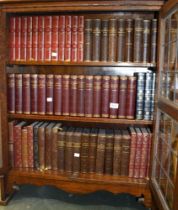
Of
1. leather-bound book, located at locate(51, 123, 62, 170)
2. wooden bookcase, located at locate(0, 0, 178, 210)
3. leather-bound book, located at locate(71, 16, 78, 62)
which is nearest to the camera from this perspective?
wooden bookcase, located at locate(0, 0, 178, 210)

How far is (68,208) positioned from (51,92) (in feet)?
2.55

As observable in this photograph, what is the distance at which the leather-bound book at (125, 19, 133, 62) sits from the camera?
1419mm

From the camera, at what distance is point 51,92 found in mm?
1539

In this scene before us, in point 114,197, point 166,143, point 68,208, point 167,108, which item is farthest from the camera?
point 114,197

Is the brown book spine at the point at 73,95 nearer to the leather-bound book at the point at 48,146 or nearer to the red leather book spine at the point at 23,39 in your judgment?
the leather-bound book at the point at 48,146

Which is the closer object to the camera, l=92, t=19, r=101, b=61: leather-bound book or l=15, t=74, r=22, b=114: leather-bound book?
l=92, t=19, r=101, b=61: leather-bound book

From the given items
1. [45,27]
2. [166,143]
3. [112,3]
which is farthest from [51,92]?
[166,143]

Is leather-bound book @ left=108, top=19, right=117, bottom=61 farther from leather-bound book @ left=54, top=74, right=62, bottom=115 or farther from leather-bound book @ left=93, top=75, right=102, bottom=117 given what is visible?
leather-bound book @ left=54, top=74, right=62, bottom=115

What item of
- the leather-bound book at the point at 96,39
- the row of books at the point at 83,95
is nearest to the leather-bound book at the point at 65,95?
the row of books at the point at 83,95

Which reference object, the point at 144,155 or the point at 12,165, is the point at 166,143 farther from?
the point at 12,165

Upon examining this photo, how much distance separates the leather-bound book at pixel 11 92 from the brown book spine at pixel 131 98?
0.74 metres

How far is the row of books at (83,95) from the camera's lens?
4.81ft

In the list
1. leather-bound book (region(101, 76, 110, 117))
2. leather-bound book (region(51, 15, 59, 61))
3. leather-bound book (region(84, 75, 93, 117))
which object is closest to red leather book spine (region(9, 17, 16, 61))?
leather-bound book (region(51, 15, 59, 61))

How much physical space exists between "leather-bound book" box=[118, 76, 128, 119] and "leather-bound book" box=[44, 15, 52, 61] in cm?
48
